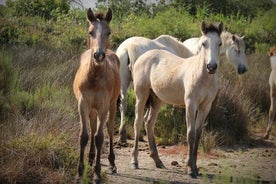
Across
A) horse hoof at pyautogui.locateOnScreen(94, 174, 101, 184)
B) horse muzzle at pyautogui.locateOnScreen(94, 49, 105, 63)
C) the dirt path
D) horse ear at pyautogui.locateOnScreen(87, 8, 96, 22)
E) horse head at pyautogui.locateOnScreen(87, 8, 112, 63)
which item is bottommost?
the dirt path

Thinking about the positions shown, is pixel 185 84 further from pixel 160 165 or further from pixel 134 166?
pixel 134 166

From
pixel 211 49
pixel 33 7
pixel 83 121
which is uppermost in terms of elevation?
pixel 33 7

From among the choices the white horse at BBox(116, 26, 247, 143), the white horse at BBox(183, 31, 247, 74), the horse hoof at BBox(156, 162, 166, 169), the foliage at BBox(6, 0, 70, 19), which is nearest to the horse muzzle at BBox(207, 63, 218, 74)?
the horse hoof at BBox(156, 162, 166, 169)

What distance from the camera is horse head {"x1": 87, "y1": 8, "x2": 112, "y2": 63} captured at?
5.91 m

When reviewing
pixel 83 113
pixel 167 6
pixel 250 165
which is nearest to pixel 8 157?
pixel 83 113

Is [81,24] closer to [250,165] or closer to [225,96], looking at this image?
[225,96]

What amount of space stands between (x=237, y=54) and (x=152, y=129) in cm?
373

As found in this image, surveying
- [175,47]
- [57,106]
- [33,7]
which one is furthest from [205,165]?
[33,7]

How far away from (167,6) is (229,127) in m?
20.2

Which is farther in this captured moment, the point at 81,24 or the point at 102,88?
the point at 81,24

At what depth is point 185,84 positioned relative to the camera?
23.3 ft

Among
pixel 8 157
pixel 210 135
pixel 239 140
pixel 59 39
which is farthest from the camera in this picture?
pixel 59 39

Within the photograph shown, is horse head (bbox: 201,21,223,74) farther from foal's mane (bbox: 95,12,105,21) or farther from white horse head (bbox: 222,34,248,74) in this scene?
white horse head (bbox: 222,34,248,74)

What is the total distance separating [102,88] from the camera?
6.38 meters
